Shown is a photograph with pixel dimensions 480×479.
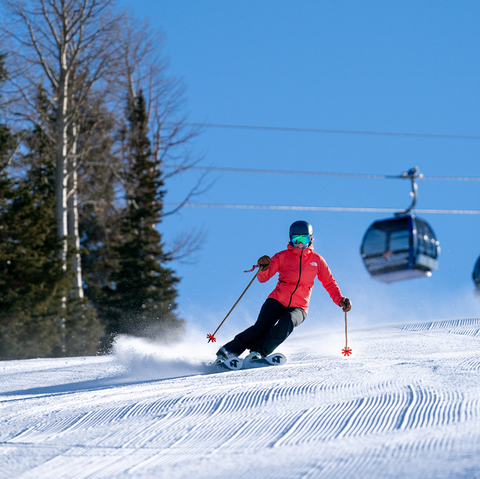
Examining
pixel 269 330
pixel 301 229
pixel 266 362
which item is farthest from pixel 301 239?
pixel 266 362

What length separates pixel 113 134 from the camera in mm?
24984

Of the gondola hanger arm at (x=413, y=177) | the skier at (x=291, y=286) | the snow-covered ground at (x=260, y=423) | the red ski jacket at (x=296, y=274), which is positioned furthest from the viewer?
the gondola hanger arm at (x=413, y=177)

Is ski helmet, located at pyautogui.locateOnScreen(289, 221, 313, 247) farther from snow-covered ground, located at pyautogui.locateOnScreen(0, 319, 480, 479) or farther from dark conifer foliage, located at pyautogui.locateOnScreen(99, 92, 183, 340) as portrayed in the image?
dark conifer foliage, located at pyautogui.locateOnScreen(99, 92, 183, 340)

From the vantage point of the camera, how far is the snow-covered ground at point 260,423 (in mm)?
2605

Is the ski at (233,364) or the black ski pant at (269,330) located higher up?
the black ski pant at (269,330)

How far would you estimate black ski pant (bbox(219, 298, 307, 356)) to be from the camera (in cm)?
549

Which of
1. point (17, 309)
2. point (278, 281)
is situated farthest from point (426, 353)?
point (17, 309)

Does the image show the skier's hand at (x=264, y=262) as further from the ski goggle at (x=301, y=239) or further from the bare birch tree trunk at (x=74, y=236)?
the bare birch tree trunk at (x=74, y=236)

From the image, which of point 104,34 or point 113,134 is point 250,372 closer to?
point 104,34

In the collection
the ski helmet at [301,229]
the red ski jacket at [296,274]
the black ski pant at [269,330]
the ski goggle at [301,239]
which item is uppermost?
the ski helmet at [301,229]

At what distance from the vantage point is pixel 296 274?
5.75 meters

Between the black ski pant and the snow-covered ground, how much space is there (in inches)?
12.1

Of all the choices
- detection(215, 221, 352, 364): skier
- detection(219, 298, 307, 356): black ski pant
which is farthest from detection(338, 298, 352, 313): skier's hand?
detection(219, 298, 307, 356): black ski pant

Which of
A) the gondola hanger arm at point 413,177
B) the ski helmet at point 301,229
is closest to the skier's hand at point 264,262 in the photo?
the ski helmet at point 301,229
